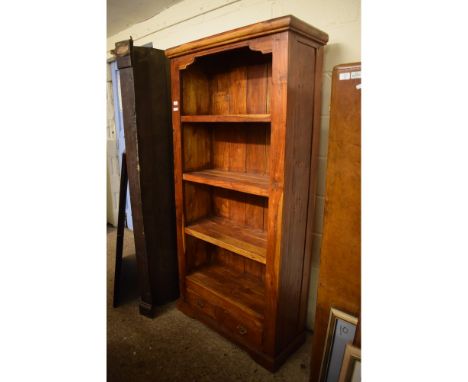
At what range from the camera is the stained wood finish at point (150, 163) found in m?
1.73

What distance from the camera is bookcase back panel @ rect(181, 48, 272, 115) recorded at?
5.41 feet

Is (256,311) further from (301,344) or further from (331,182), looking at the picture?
(331,182)

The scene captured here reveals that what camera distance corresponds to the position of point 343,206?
4.02 feet

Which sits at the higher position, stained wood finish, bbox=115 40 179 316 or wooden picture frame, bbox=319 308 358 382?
stained wood finish, bbox=115 40 179 316

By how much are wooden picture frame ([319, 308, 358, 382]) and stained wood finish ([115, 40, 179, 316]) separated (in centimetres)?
120

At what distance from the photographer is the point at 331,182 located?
1245mm

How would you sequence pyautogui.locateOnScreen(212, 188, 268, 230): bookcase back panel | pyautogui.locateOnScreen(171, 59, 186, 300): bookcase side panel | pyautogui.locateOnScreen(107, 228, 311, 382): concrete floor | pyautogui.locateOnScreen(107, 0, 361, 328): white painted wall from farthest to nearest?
pyautogui.locateOnScreen(212, 188, 268, 230): bookcase back panel → pyautogui.locateOnScreen(171, 59, 186, 300): bookcase side panel → pyautogui.locateOnScreen(107, 228, 311, 382): concrete floor → pyautogui.locateOnScreen(107, 0, 361, 328): white painted wall

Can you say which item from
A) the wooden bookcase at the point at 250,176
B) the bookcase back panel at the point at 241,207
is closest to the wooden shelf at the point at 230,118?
the wooden bookcase at the point at 250,176

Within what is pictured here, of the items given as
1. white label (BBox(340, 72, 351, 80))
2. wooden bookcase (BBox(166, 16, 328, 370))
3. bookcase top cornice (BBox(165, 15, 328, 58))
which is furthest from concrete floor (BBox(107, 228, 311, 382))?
bookcase top cornice (BBox(165, 15, 328, 58))

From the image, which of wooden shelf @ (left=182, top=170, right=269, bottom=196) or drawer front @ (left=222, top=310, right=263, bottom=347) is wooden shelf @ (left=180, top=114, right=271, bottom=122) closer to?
wooden shelf @ (left=182, top=170, right=269, bottom=196)

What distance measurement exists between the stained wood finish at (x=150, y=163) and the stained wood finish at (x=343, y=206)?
1.13m
